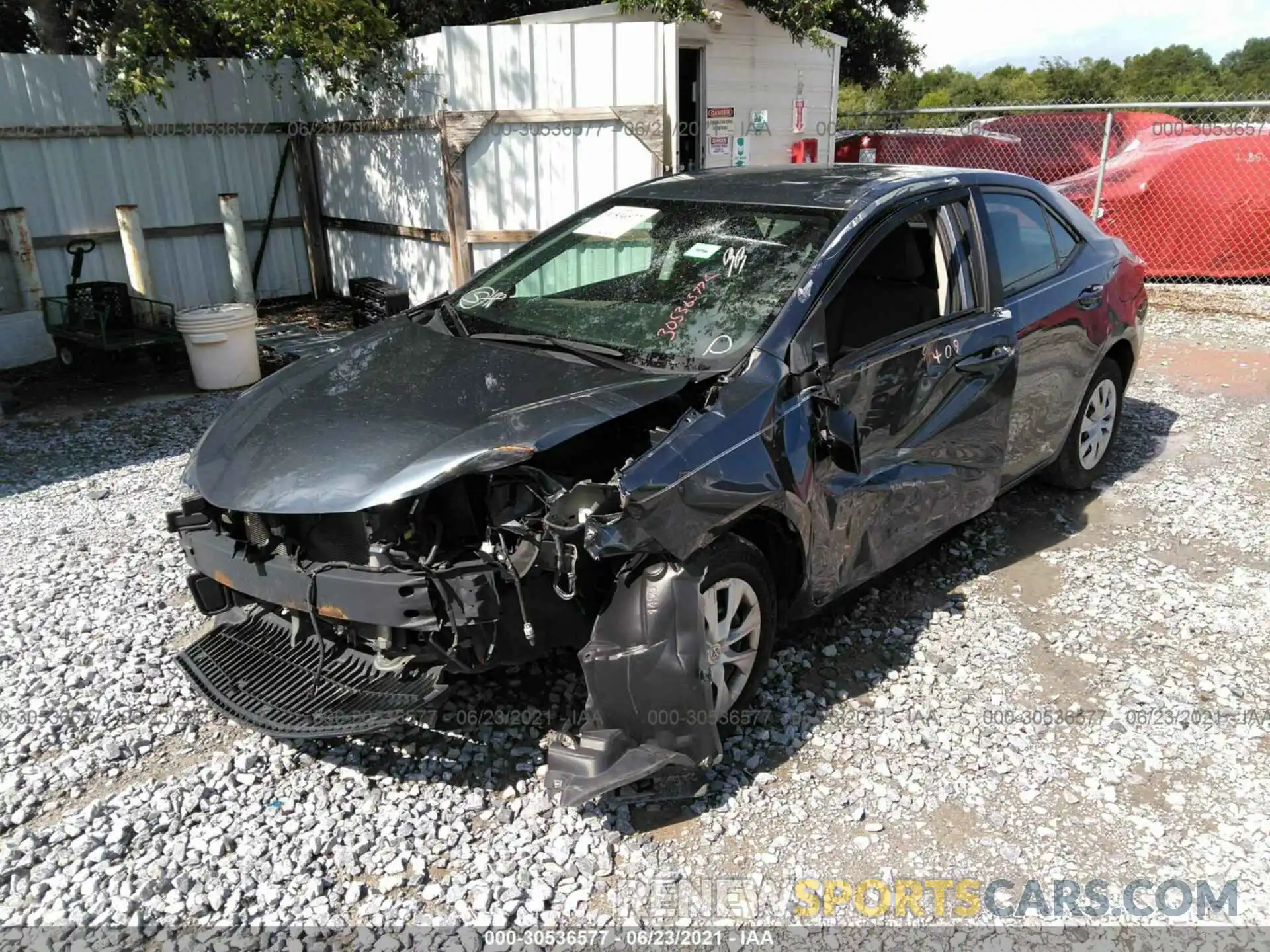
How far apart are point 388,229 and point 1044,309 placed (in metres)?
6.93

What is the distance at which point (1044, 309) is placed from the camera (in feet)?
14.2

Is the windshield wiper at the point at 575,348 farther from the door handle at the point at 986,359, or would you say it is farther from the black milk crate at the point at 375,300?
the black milk crate at the point at 375,300

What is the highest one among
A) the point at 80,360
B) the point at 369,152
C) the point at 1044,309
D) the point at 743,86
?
the point at 743,86

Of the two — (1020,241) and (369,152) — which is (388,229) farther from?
(1020,241)

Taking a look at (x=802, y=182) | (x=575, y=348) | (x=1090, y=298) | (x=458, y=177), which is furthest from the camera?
(x=458, y=177)

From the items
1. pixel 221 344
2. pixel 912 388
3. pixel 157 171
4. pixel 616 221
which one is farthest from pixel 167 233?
pixel 912 388

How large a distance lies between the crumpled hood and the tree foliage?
2763 cm

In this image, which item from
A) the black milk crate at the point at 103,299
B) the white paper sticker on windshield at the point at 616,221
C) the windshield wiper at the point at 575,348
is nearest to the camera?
the windshield wiper at the point at 575,348

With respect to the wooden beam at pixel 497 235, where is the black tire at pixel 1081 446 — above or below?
below

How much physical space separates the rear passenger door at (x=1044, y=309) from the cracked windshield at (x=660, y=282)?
3.75 ft

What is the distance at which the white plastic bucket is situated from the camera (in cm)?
724

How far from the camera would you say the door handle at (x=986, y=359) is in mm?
3842

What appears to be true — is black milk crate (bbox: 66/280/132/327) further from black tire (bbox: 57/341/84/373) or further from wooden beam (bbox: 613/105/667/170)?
wooden beam (bbox: 613/105/667/170)

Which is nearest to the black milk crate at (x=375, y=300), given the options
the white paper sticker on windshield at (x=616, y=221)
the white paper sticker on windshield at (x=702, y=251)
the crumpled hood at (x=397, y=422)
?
the white paper sticker on windshield at (x=616, y=221)
